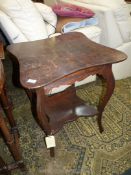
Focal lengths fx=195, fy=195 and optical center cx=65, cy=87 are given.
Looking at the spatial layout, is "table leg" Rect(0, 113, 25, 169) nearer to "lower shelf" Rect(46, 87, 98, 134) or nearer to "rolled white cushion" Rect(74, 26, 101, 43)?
"lower shelf" Rect(46, 87, 98, 134)

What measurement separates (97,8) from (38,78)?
1.11m

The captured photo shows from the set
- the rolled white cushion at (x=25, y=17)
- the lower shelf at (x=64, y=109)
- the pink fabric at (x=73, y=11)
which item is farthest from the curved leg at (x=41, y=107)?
the pink fabric at (x=73, y=11)

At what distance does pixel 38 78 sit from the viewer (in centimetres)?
96

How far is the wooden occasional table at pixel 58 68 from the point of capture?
98 cm

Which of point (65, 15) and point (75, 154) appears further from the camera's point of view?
point (65, 15)

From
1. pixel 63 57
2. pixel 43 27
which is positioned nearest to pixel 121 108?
pixel 63 57

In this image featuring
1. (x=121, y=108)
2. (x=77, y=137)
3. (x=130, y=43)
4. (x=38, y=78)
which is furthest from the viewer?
(x=130, y=43)

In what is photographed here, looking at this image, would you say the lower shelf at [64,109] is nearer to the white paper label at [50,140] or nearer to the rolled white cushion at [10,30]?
the white paper label at [50,140]

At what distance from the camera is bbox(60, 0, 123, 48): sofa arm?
5.61 ft

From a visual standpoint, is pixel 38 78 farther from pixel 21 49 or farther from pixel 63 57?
pixel 21 49

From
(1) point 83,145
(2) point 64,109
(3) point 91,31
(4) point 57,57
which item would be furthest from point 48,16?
(1) point 83,145

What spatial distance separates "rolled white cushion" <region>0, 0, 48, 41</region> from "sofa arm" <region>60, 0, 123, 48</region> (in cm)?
57

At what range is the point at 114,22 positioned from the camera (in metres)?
1.75

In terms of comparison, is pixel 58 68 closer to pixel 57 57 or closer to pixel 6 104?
pixel 57 57
